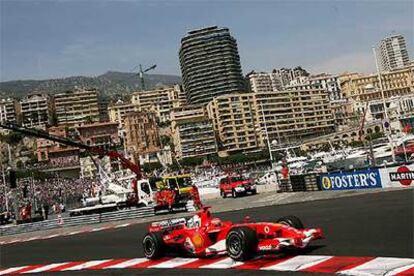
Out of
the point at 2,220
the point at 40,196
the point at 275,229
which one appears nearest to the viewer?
the point at 275,229

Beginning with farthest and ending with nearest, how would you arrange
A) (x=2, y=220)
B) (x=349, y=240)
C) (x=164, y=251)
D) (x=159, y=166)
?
1. (x=159, y=166)
2. (x=2, y=220)
3. (x=164, y=251)
4. (x=349, y=240)

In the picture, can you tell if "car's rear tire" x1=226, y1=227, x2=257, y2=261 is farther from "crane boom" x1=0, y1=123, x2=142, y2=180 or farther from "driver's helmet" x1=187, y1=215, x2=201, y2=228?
"crane boom" x1=0, y1=123, x2=142, y2=180

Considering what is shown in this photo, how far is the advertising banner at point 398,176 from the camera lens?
2605cm

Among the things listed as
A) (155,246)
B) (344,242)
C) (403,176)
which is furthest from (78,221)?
(344,242)

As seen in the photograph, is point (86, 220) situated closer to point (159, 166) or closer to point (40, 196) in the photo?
point (40, 196)

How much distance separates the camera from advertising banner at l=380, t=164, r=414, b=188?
2605 centimetres

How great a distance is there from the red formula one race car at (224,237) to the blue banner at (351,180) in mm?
18068

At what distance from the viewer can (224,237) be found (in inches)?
431

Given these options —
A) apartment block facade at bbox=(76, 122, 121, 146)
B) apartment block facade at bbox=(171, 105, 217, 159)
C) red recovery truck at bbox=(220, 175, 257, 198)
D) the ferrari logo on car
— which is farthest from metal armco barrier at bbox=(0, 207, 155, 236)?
apartment block facade at bbox=(171, 105, 217, 159)

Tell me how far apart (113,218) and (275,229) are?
24225 millimetres

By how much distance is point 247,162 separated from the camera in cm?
17125

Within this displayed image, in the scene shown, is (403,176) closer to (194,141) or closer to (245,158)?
(245,158)

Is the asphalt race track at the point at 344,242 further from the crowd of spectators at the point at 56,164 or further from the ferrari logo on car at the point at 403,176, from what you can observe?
the crowd of spectators at the point at 56,164

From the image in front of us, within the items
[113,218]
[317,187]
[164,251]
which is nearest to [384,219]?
[164,251]
